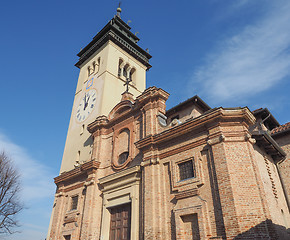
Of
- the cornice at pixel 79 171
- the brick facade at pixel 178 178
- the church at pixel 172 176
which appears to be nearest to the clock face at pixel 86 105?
the church at pixel 172 176

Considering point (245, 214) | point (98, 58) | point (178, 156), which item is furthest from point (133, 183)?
point (98, 58)

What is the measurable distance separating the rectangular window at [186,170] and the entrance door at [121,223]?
3894 mm

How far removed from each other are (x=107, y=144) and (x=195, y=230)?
9506mm

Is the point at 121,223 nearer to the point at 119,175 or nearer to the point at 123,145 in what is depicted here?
the point at 119,175

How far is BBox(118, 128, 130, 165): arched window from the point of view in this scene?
17.2 meters

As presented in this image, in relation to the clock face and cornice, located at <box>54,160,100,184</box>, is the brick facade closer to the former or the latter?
cornice, located at <box>54,160,100,184</box>

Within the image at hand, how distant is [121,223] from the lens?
14977mm

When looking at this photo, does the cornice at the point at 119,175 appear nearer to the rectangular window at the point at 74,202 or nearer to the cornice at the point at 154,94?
the rectangular window at the point at 74,202

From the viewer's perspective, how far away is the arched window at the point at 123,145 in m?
17.2

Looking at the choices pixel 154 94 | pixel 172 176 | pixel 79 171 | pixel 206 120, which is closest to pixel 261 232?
pixel 172 176

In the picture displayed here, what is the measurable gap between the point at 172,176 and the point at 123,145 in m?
5.29

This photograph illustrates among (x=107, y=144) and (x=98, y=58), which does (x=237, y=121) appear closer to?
(x=107, y=144)

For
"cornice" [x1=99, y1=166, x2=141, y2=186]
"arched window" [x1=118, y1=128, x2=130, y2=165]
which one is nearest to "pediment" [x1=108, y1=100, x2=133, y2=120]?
"arched window" [x1=118, y1=128, x2=130, y2=165]

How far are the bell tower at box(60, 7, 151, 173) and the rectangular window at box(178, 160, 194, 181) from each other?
9.68m
